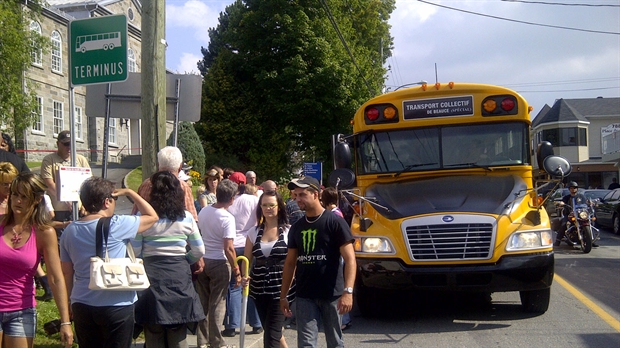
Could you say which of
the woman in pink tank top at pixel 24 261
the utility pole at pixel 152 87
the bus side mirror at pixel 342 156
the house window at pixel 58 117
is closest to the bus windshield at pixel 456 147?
the bus side mirror at pixel 342 156

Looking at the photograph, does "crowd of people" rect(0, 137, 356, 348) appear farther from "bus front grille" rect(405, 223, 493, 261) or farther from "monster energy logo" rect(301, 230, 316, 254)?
"bus front grille" rect(405, 223, 493, 261)

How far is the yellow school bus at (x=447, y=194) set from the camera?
7680mm

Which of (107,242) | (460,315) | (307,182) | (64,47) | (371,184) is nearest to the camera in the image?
(107,242)

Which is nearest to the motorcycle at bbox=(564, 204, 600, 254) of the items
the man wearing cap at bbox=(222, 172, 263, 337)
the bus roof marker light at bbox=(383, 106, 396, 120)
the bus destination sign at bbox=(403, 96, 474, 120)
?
A: the bus destination sign at bbox=(403, 96, 474, 120)

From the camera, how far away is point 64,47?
33.5 metres

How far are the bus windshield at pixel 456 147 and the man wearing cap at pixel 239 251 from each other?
7.46 feet

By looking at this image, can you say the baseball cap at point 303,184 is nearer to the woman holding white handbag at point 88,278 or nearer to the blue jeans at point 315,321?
the blue jeans at point 315,321

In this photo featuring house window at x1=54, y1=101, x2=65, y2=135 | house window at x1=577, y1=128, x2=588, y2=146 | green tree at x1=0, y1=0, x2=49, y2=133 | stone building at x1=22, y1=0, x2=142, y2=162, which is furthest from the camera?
house window at x1=577, y1=128, x2=588, y2=146

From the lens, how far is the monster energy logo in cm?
529

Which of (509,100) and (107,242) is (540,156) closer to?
(509,100)

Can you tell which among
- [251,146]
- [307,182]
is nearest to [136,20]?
[251,146]

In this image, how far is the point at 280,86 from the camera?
34.3 metres

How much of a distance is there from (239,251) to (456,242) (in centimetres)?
247

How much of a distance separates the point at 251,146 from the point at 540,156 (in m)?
26.9
